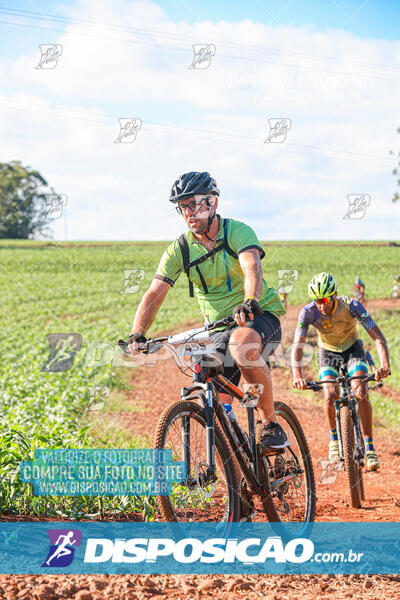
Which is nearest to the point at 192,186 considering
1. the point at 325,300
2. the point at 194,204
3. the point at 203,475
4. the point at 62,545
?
the point at 194,204

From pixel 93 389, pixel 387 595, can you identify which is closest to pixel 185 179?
pixel 387 595

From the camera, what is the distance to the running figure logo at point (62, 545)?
383cm

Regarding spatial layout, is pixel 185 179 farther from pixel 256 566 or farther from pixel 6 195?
pixel 6 195

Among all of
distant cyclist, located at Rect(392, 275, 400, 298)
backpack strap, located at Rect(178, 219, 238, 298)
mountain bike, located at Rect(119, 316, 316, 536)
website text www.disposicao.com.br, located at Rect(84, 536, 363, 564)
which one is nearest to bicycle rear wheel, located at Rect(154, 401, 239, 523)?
mountain bike, located at Rect(119, 316, 316, 536)

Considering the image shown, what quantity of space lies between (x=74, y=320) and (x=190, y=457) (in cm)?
2371

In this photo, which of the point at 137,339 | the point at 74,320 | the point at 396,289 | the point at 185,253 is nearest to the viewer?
the point at 137,339

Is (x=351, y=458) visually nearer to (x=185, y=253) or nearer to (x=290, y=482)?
(x=290, y=482)

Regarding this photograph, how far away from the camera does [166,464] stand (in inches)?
143

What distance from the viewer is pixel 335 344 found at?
7145mm

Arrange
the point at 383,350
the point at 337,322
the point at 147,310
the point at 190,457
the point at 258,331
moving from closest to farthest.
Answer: the point at 190,457 → the point at 258,331 → the point at 147,310 → the point at 383,350 → the point at 337,322

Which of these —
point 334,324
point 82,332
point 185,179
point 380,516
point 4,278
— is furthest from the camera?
point 4,278

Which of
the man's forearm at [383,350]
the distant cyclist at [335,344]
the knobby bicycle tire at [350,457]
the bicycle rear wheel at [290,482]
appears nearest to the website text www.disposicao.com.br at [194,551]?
the bicycle rear wheel at [290,482]

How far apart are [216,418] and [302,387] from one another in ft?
7.99

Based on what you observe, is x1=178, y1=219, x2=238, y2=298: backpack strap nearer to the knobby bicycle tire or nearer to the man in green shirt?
the man in green shirt
